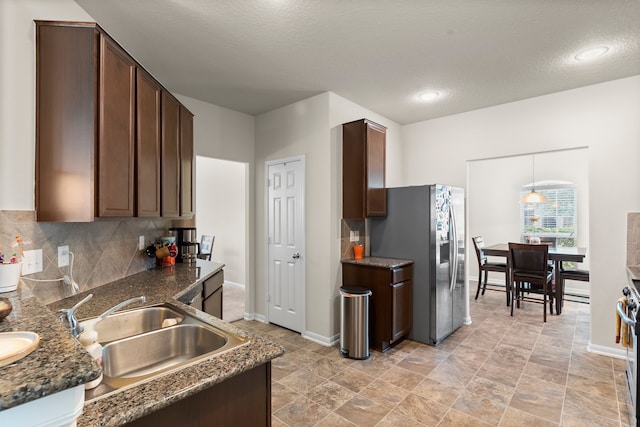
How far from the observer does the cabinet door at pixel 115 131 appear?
5.52ft

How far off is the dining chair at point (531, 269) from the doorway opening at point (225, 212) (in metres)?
4.47

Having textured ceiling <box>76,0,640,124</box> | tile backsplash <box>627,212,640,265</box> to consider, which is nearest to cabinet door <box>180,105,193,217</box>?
textured ceiling <box>76,0,640,124</box>

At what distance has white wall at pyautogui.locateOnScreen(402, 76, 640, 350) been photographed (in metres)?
3.06

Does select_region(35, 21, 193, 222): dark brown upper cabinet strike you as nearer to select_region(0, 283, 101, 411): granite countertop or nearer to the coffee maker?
select_region(0, 283, 101, 411): granite countertop

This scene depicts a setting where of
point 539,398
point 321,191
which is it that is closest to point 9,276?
point 321,191

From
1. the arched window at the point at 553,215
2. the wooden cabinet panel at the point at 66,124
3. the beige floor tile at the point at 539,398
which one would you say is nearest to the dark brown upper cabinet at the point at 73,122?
the wooden cabinet panel at the point at 66,124

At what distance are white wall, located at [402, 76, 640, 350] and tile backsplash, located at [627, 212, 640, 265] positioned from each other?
0.13 ft

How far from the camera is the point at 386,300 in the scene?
3.25 meters

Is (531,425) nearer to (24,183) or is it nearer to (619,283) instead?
(619,283)

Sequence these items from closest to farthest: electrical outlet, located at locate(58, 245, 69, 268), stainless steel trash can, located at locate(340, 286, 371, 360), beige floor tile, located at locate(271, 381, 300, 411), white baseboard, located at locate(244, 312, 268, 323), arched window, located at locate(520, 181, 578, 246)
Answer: electrical outlet, located at locate(58, 245, 69, 268)
beige floor tile, located at locate(271, 381, 300, 411)
stainless steel trash can, located at locate(340, 286, 371, 360)
white baseboard, located at locate(244, 312, 268, 323)
arched window, located at locate(520, 181, 578, 246)

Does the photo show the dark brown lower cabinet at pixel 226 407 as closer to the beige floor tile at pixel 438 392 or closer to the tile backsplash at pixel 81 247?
the tile backsplash at pixel 81 247

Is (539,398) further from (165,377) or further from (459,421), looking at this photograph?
(165,377)

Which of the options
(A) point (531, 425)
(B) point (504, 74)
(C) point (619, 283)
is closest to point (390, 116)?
(B) point (504, 74)

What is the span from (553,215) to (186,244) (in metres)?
6.45
